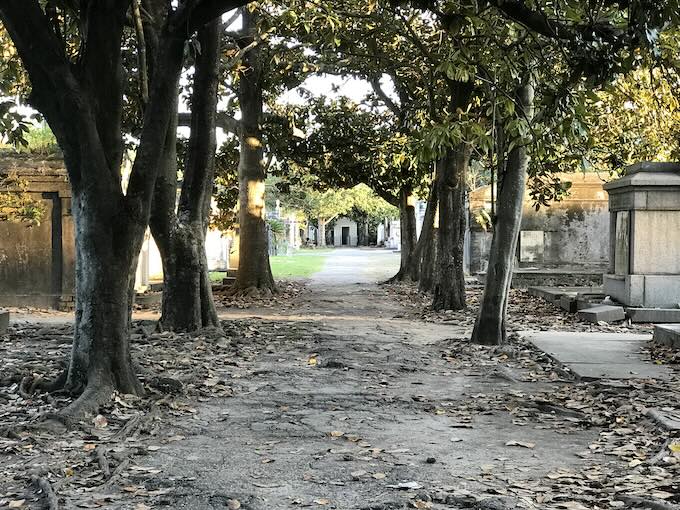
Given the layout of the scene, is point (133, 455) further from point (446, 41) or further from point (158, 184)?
point (446, 41)

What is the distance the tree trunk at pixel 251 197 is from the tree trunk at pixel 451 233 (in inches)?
222

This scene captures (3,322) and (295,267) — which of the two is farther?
(295,267)

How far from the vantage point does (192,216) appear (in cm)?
1204

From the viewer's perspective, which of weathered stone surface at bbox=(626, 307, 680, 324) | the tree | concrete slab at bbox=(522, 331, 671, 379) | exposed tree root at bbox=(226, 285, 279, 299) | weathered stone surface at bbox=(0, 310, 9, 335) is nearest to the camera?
the tree

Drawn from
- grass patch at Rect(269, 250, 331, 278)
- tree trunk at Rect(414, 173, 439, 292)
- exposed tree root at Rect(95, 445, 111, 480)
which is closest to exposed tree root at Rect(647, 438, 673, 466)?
exposed tree root at Rect(95, 445, 111, 480)

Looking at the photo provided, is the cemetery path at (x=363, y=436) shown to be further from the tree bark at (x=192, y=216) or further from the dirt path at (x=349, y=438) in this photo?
the tree bark at (x=192, y=216)

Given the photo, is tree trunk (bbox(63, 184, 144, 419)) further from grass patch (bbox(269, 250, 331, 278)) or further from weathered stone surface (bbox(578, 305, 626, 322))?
grass patch (bbox(269, 250, 331, 278))

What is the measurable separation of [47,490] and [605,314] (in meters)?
11.7

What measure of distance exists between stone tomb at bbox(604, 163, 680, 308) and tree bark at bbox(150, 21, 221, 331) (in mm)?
8140

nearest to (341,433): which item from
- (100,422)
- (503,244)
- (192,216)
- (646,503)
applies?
(100,422)

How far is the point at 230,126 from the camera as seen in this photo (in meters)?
21.2

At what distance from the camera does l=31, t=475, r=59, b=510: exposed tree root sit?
4.19 metres

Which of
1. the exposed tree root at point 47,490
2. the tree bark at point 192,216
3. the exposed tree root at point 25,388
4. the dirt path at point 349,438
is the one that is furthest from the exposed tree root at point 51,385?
the tree bark at point 192,216

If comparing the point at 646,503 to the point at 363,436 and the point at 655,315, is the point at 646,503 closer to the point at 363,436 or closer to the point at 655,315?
the point at 363,436
